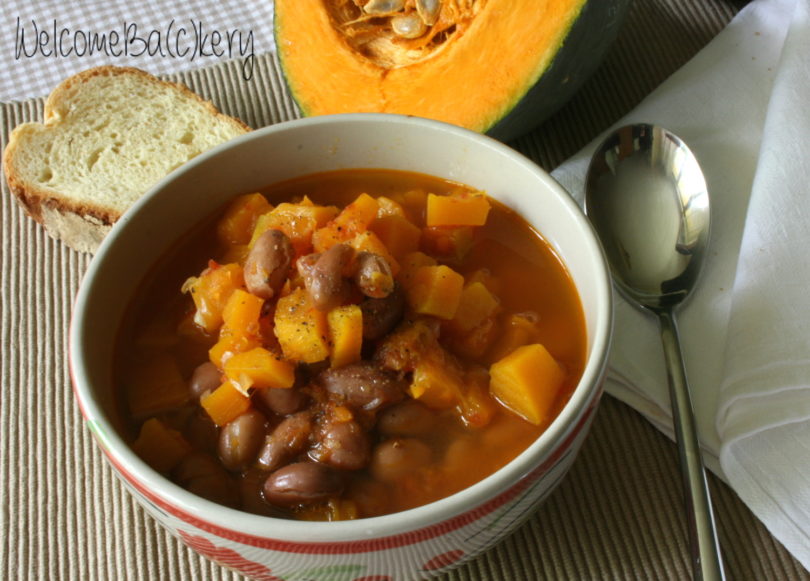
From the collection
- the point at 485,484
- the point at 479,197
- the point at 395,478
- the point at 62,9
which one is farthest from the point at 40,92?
the point at 485,484

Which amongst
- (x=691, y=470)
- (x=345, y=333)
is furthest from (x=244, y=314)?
(x=691, y=470)

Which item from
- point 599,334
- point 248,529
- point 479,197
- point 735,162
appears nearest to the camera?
point 248,529

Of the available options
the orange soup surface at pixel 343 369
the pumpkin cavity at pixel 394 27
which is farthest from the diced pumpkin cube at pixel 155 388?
the pumpkin cavity at pixel 394 27

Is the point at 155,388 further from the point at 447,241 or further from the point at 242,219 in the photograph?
the point at 447,241

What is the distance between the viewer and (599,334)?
3.91ft

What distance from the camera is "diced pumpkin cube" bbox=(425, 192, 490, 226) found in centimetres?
146

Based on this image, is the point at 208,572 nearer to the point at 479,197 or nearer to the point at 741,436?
the point at 479,197

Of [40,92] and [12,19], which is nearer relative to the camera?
[40,92]

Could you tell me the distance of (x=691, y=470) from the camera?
1.40 m

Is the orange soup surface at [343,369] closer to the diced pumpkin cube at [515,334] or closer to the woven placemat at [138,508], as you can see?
the diced pumpkin cube at [515,334]

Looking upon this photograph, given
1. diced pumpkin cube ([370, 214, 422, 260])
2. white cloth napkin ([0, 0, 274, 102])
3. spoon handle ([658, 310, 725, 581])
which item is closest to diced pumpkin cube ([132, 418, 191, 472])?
diced pumpkin cube ([370, 214, 422, 260])

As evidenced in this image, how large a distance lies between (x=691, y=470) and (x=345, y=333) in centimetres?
62

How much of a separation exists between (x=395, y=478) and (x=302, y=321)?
267 millimetres

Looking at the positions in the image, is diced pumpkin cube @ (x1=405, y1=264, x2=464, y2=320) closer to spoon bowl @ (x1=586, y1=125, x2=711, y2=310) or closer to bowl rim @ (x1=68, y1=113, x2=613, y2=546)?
bowl rim @ (x1=68, y1=113, x2=613, y2=546)
